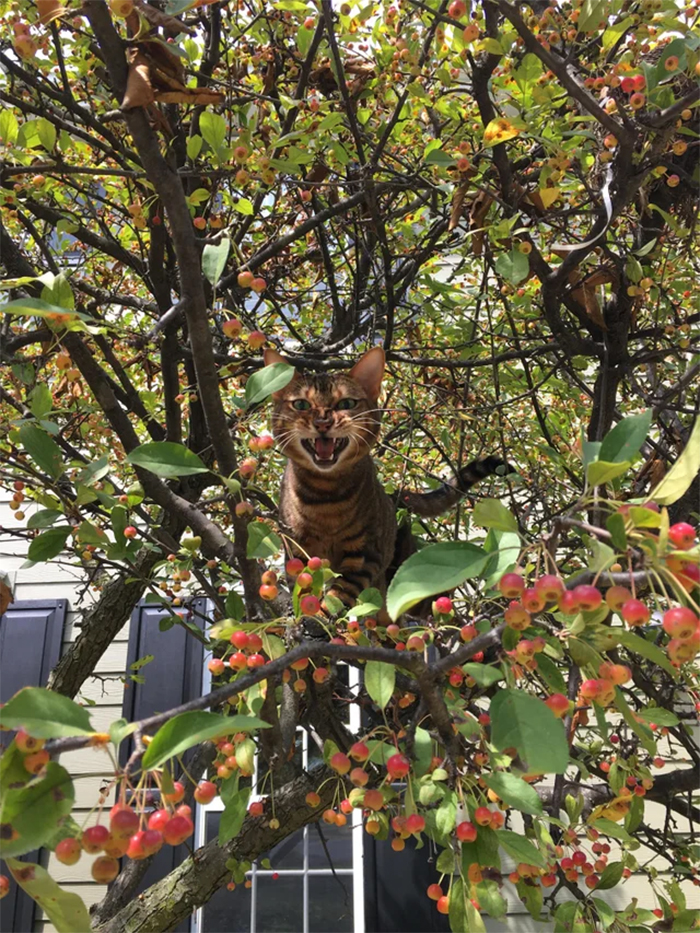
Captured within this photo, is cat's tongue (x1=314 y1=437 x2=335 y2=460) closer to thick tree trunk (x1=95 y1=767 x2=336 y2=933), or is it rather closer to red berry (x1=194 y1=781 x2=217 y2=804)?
thick tree trunk (x1=95 y1=767 x2=336 y2=933)

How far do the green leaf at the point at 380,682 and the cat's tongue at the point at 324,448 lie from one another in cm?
171

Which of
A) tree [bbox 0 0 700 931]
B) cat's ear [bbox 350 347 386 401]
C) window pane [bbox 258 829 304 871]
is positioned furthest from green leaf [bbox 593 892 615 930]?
window pane [bbox 258 829 304 871]

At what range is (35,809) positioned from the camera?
780 millimetres

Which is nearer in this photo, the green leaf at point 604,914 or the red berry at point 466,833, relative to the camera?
the red berry at point 466,833

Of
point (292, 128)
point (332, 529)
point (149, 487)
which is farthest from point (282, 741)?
point (292, 128)

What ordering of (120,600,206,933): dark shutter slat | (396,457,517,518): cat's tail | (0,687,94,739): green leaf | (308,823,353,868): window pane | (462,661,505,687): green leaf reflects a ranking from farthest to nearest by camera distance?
(120,600,206,933): dark shutter slat < (308,823,353,868): window pane < (396,457,517,518): cat's tail < (462,661,505,687): green leaf < (0,687,94,739): green leaf

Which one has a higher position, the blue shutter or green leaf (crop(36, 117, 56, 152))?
green leaf (crop(36, 117, 56, 152))

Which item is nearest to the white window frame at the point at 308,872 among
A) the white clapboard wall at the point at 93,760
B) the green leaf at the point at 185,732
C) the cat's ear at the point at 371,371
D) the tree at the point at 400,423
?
the white clapboard wall at the point at 93,760

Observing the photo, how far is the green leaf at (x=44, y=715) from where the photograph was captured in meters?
0.73

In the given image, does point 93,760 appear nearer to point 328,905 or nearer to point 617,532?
point 328,905

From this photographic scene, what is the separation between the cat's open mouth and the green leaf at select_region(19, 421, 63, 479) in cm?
143

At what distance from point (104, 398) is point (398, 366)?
7.61 feet

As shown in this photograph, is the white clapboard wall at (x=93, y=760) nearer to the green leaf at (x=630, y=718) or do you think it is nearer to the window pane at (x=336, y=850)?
the window pane at (x=336, y=850)

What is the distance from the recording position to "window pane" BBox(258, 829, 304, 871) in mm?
4488
